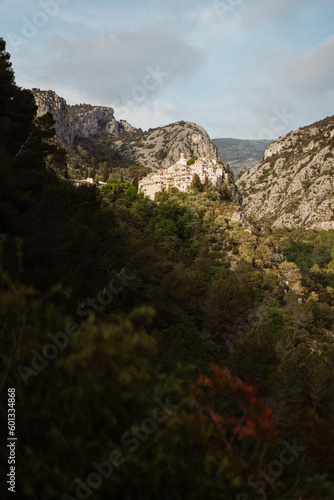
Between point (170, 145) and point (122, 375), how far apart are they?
156794 mm

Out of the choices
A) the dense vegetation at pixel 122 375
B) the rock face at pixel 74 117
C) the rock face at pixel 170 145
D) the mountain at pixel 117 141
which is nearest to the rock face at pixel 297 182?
the rock face at pixel 170 145

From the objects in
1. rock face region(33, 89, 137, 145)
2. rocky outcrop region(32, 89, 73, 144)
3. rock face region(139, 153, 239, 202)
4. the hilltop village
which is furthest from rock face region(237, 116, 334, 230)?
rock face region(33, 89, 137, 145)

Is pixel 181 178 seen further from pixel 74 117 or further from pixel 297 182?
pixel 74 117

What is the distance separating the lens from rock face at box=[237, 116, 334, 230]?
109m

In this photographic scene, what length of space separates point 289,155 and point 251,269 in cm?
12768

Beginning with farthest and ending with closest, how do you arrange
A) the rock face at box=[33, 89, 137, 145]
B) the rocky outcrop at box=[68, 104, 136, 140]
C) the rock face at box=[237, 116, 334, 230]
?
1. the rocky outcrop at box=[68, 104, 136, 140]
2. the rock face at box=[33, 89, 137, 145]
3. the rock face at box=[237, 116, 334, 230]

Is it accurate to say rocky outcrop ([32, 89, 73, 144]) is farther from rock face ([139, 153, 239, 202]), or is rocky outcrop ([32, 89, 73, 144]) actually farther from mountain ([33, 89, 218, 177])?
rock face ([139, 153, 239, 202])

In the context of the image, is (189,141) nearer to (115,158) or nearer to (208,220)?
(115,158)

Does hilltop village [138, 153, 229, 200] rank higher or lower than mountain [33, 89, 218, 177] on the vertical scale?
lower

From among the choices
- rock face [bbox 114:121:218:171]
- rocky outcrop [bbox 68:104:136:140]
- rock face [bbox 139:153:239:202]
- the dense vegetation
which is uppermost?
rocky outcrop [bbox 68:104:136:140]

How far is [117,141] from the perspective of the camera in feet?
572

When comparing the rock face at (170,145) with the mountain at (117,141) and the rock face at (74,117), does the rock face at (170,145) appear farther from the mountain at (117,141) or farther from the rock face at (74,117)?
the rock face at (74,117)

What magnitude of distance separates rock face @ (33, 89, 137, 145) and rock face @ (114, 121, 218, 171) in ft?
76.3

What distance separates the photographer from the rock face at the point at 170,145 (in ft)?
466
